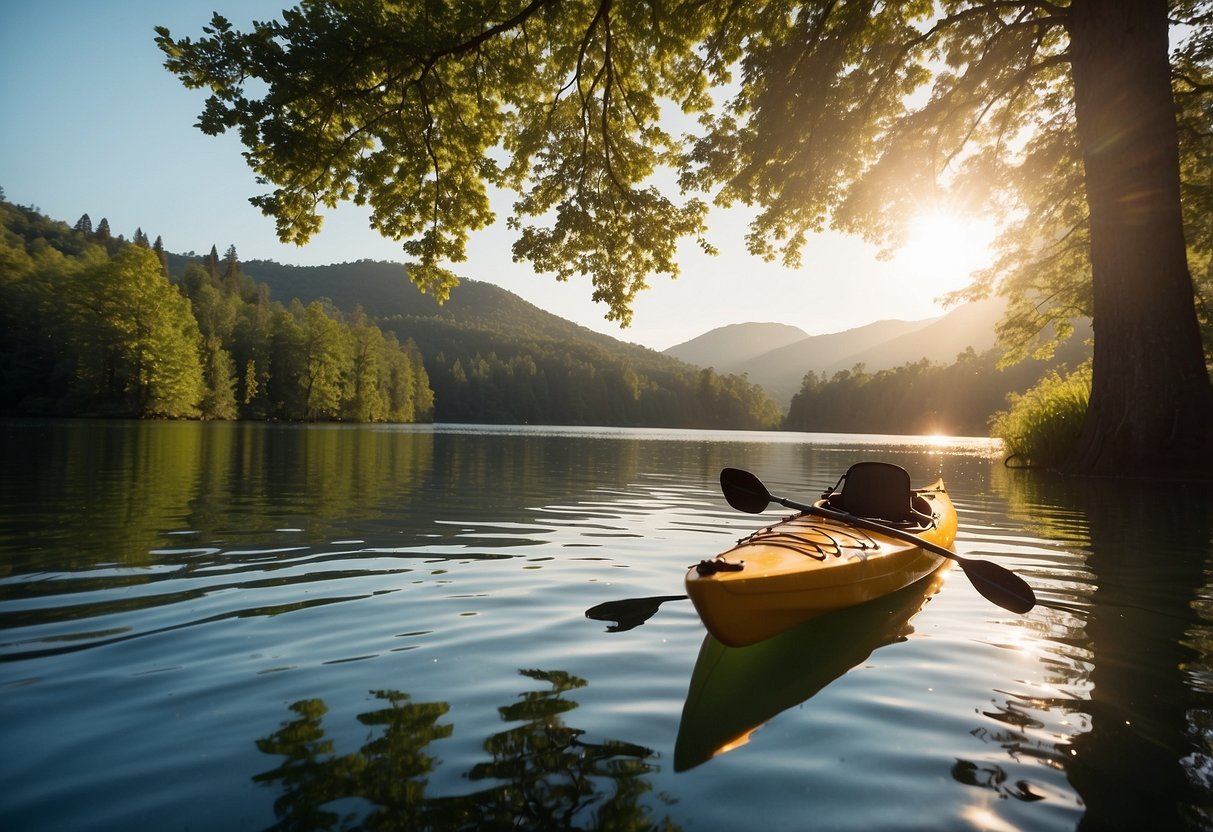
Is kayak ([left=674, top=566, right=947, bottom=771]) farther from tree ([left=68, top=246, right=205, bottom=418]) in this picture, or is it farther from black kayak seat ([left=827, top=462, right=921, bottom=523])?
tree ([left=68, top=246, right=205, bottom=418])

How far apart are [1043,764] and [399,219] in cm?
1429

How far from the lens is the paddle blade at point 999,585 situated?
514cm

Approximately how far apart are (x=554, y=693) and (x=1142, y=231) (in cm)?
1509

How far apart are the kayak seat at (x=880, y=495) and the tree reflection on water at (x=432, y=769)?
5067mm

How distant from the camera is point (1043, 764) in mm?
Answer: 3207

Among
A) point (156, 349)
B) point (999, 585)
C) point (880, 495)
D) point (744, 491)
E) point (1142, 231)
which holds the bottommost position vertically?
point (999, 585)

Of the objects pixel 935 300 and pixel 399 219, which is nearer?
pixel 399 219

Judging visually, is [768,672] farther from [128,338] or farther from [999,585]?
[128,338]

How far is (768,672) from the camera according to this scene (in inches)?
176

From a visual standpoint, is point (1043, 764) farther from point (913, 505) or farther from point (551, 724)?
point (913, 505)

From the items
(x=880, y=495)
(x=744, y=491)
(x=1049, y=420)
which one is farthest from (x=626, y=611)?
(x=1049, y=420)

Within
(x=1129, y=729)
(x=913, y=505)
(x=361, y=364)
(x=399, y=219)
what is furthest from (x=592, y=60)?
(x=361, y=364)

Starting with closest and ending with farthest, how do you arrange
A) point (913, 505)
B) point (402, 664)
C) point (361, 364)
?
point (402, 664)
point (913, 505)
point (361, 364)

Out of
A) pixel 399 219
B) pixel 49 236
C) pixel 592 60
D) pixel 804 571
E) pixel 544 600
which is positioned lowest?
pixel 544 600
